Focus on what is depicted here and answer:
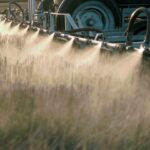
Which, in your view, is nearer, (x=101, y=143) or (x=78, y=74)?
(x=101, y=143)

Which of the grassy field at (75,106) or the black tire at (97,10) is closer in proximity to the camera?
the grassy field at (75,106)

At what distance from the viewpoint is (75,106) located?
3836mm

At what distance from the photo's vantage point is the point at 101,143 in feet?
10.8

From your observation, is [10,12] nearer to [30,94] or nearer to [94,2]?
[94,2]

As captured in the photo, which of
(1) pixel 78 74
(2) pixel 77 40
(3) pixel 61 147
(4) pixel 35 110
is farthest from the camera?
(2) pixel 77 40

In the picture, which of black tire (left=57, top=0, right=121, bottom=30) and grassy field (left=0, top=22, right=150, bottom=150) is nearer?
grassy field (left=0, top=22, right=150, bottom=150)

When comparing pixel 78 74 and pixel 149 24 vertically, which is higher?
pixel 149 24

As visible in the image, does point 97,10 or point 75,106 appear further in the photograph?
point 97,10

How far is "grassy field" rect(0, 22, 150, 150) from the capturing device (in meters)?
3.33

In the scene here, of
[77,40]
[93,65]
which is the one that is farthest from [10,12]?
[93,65]

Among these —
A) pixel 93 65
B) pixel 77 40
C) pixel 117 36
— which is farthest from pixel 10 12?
pixel 93 65

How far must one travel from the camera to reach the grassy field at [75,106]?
333 centimetres

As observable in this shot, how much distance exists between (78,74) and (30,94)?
89 centimetres

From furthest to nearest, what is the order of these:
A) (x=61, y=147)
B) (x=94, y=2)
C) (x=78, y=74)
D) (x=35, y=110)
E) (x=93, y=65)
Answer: (x=94, y=2), (x=93, y=65), (x=78, y=74), (x=35, y=110), (x=61, y=147)
